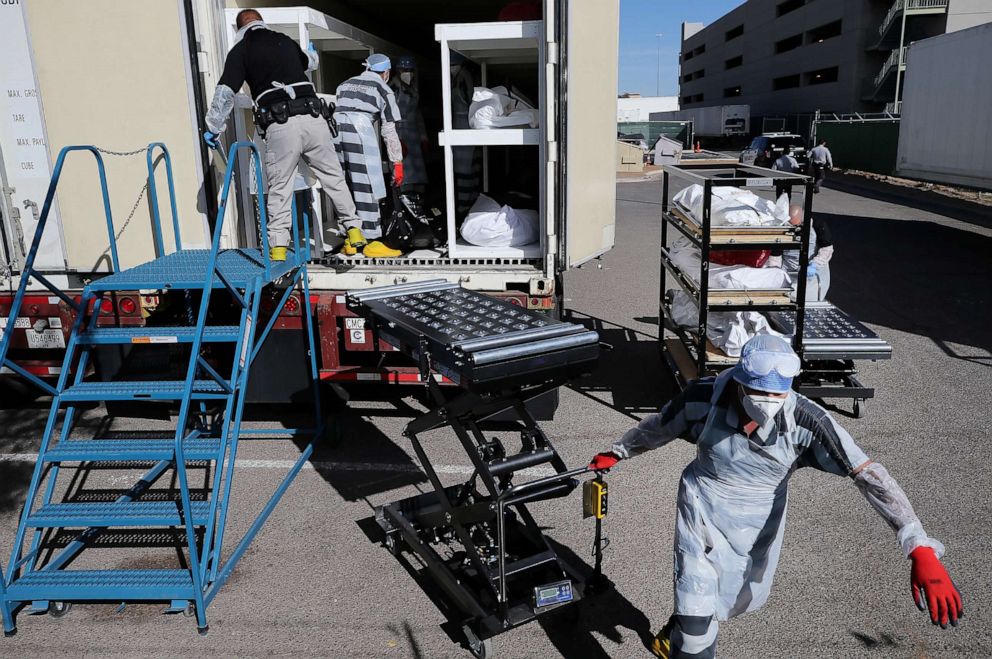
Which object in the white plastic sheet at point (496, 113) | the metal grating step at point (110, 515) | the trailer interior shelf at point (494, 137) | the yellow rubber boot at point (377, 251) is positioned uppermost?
the white plastic sheet at point (496, 113)

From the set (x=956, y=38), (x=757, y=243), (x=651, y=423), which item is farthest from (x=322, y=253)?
(x=956, y=38)

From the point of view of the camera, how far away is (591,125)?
20.0 ft

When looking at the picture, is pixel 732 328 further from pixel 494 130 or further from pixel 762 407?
pixel 762 407

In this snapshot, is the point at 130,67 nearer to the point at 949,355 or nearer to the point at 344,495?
the point at 344,495

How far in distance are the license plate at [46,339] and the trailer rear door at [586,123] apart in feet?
12.4

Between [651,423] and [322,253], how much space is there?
4049mm

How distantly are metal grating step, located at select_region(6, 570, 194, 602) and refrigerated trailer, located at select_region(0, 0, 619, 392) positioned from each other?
7.14 feet

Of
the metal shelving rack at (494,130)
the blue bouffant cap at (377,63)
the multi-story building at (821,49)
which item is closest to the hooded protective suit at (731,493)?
the metal shelving rack at (494,130)

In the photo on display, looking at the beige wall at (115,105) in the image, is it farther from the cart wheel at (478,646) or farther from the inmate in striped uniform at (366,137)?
the cart wheel at (478,646)

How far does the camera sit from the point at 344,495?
17.0 ft

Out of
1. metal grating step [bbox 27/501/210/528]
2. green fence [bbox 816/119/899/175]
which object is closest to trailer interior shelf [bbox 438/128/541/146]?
metal grating step [bbox 27/501/210/528]

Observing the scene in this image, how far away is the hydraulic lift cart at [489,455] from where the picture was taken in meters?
3.37

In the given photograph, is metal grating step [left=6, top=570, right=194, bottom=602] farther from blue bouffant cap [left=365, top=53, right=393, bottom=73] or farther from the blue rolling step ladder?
blue bouffant cap [left=365, top=53, right=393, bottom=73]

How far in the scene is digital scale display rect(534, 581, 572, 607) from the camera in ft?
11.5
